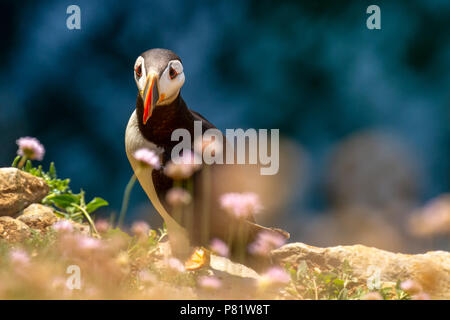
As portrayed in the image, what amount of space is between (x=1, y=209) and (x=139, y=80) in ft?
6.88

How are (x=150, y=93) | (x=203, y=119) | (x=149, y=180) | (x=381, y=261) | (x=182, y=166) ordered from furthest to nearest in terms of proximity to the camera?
1. (x=203, y=119)
2. (x=381, y=261)
3. (x=149, y=180)
4. (x=182, y=166)
5. (x=150, y=93)

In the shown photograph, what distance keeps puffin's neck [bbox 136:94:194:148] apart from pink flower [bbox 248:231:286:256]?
1.08 metres

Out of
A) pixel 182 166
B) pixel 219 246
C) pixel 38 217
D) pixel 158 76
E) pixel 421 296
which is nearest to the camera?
pixel 421 296

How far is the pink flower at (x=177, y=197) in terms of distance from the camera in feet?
11.3

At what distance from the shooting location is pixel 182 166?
11.4 ft

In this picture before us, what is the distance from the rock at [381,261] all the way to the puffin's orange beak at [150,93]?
1.97 meters

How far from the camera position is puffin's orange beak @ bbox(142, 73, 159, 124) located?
10.2 feet

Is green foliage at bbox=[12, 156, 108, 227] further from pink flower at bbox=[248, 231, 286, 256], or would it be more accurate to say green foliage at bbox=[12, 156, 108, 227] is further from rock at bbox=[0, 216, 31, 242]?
pink flower at bbox=[248, 231, 286, 256]

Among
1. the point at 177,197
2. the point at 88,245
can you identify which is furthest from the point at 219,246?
the point at 88,245

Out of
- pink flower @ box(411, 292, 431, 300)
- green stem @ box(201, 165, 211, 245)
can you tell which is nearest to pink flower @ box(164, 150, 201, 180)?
green stem @ box(201, 165, 211, 245)

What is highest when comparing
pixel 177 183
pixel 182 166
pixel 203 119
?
pixel 203 119

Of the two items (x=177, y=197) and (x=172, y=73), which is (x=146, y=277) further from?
(x=172, y=73)

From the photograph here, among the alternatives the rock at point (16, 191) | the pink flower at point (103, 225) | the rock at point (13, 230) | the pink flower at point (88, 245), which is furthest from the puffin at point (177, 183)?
the rock at point (16, 191)

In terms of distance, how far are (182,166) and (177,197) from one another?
9.8 inches
